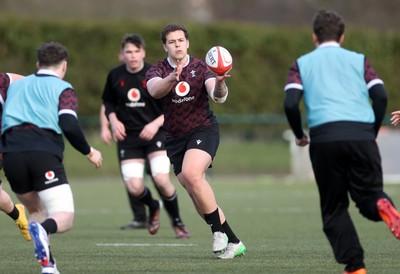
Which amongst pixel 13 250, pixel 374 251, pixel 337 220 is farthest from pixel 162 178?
pixel 337 220

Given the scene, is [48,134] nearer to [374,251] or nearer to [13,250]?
[13,250]

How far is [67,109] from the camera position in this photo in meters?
7.28

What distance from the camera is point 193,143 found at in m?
8.60

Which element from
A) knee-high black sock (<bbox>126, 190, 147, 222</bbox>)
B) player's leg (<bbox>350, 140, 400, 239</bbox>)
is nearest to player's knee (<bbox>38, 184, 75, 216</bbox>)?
player's leg (<bbox>350, 140, 400, 239</bbox>)

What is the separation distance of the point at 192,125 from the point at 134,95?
315 cm

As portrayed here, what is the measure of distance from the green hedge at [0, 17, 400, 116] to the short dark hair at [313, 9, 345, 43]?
64.0 ft

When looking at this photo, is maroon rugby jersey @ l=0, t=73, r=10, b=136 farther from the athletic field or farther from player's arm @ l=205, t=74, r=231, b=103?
player's arm @ l=205, t=74, r=231, b=103

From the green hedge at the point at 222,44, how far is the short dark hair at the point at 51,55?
60.9 ft

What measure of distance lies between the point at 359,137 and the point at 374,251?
2.54m

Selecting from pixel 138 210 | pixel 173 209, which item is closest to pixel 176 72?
pixel 173 209

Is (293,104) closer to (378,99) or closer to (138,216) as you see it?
(378,99)

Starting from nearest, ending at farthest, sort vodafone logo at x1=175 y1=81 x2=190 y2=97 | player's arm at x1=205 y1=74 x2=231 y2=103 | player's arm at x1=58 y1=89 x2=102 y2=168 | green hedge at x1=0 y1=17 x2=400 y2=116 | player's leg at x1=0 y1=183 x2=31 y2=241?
player's arm at x1=58 y1=89 x2=102 y2=168, player's arm at x1=205 y1=74 x2=231 y2=103, vodafone logo at x1=175 y1=81 x2=190 y2=97, player's leg at x1=0 y1=183 x2=31 y2=241, green hedge at x1=0 y1=17 x2=400 y2=116

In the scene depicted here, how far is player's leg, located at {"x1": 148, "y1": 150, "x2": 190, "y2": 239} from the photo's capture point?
36.9 ft

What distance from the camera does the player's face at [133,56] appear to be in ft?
37.8
